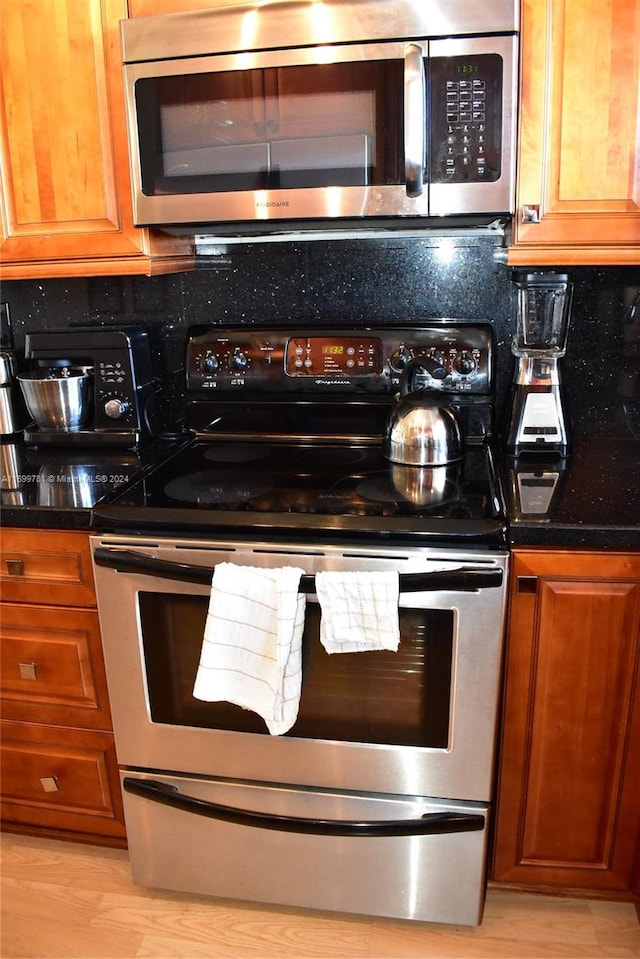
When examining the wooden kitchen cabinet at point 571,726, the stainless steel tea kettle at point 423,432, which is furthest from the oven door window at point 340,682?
the stainless steel tea kettle at point 423,432

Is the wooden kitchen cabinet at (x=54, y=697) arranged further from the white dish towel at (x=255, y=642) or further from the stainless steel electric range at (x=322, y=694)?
the white dish towel at (x=255, y=642)

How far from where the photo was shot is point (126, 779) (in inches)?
65.4

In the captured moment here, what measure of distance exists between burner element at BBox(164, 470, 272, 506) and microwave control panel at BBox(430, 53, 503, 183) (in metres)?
0.71

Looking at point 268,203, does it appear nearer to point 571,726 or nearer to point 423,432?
point 423,432

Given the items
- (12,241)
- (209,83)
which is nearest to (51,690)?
(12,241)

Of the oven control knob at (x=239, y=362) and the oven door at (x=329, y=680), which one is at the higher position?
the oven control knob at (x=239, y=362)

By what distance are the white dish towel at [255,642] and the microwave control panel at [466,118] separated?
0.84 meters

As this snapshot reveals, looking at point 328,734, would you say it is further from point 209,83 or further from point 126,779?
point 209,83

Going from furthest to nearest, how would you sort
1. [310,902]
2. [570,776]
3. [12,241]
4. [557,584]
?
[12,241] → [310,902] → [570,776] → [557,584]

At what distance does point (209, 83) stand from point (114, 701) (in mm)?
1290

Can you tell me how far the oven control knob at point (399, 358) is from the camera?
6.03ft

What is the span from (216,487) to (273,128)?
0.74 metres

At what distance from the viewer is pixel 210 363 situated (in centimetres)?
195

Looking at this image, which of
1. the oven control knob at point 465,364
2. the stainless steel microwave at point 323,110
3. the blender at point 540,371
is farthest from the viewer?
the oven control knob at point 465,364
